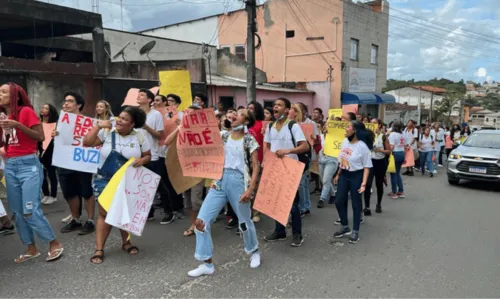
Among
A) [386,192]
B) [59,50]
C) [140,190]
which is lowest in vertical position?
[386,192]

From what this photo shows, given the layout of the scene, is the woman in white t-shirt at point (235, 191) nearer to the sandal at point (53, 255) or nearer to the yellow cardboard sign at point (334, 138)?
the sandal at point (53, 255)

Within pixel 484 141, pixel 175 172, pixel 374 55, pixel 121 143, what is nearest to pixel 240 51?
pixel 374 55

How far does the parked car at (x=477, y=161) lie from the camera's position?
975cm

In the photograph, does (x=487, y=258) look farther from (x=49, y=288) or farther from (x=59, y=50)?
(x=59, y=50)

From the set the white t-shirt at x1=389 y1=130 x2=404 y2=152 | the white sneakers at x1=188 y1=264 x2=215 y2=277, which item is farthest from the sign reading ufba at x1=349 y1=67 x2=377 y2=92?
the white sneakers at x1=188 y1=264 x2=215 y2=277

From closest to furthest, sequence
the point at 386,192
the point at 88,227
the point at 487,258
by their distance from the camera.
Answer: the point at 487,258 < the point at 88,227 < the point at 386,192

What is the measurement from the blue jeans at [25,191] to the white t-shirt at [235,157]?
6.75ft

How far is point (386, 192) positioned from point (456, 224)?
9.35 feet

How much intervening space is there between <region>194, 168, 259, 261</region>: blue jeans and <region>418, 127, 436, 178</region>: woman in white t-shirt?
9.95 meters

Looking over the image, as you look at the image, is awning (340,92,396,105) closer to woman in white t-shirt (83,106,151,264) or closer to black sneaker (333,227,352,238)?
black sneaker (333,227,352,238)

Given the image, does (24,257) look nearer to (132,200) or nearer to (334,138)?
(132,200)

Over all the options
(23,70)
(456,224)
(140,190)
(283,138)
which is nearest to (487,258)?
(456,224)

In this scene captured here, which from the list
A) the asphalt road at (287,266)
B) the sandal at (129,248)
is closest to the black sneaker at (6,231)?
the asphalt road at (287,266)

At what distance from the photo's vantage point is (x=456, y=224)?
6.45 m
